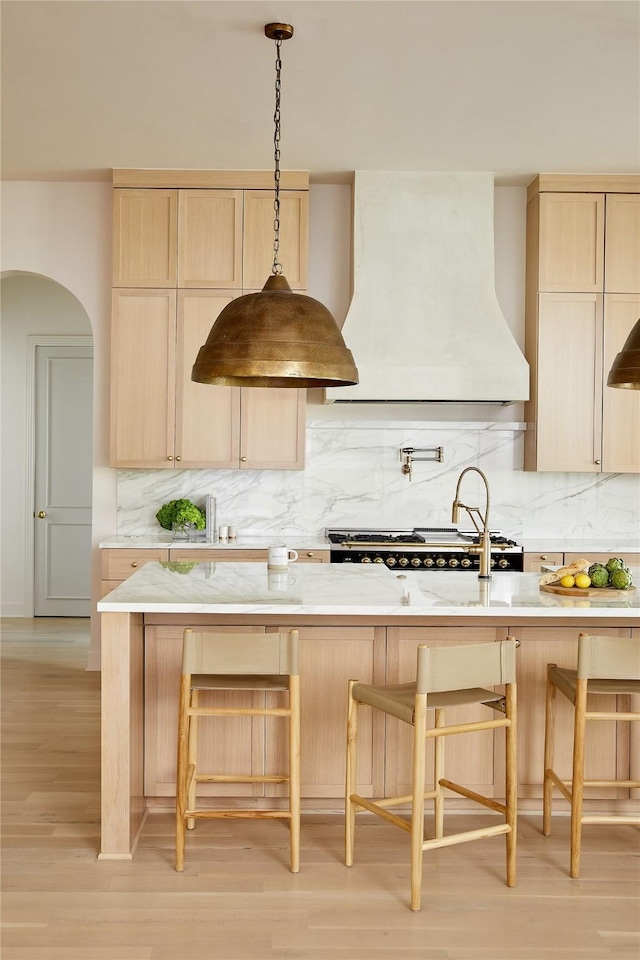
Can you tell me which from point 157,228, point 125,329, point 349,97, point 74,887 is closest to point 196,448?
point 125,329

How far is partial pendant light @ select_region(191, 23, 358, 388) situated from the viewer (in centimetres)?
262

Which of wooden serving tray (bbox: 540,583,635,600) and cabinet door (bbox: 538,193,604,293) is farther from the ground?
cabinet door (bbox: 538,193,604,293)

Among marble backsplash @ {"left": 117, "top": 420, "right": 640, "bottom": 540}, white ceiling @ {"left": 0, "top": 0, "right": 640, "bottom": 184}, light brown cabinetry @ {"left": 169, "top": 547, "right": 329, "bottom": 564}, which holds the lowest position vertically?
light brown cabinetry @ {"left": 169, "top": 547, "right": 329, "bottom": 564}

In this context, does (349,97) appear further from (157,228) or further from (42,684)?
(42,684)

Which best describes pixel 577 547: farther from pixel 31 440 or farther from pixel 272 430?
pixel 31 440

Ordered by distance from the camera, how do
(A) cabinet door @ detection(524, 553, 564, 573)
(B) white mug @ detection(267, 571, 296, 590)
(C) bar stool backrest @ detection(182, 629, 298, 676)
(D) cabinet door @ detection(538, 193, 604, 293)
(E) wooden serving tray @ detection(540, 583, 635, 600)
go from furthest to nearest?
(D) cabinet door @ detection(538, 193, 604, 293) → (A) cabinet door @ detection(524, 553, 564, 573) → (B) white mug @ detection(267, 571, 296, 590) → (E) wooden serving tray @ detection(540, 583, 635, 600) → (C) bar stool backrest @ detection(182, 629, 298, 676)

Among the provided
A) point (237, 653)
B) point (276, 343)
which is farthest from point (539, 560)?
point (276, 343)

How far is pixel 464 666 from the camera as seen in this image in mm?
2715

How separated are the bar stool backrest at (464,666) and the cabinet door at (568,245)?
3186 millimetres

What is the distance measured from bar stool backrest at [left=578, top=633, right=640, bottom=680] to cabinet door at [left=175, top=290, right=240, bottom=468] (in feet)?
9.46

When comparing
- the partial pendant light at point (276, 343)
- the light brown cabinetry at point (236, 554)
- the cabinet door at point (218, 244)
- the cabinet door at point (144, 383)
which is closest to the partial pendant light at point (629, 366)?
the partial pendant light at point (276, 343)

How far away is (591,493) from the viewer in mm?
5676

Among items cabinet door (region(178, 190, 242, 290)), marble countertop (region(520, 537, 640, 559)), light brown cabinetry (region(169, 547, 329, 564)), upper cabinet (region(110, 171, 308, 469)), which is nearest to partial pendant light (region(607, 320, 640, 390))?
marble countertop (region(520, 537, 640, 559))

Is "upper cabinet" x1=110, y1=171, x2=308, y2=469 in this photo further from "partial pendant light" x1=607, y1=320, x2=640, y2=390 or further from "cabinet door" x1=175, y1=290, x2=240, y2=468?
"partial pendant light" x1=607, y1=320, x2=640, y2=390
